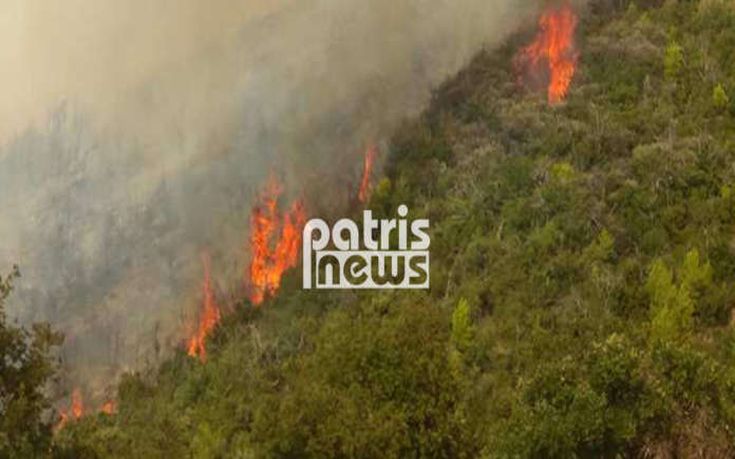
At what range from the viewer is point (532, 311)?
377 feet

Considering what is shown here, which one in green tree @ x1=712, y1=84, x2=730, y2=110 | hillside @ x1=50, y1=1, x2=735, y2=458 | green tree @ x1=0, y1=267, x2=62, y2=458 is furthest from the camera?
green tree @ x1=712, y1=84, x2=730, y2=110

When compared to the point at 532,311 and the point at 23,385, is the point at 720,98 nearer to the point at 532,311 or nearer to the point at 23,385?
the point at 532,311

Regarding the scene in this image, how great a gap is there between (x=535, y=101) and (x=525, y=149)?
26.4m

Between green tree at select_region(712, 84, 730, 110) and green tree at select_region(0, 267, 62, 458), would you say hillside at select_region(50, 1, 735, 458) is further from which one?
green tree at select_region(0, 267, 62, 458)

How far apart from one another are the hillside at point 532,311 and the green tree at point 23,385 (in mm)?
2291

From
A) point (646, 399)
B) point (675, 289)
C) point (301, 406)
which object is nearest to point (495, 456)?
point (646, 399)

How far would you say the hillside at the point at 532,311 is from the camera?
3594 centimetres

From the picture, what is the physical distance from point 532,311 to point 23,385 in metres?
94.2

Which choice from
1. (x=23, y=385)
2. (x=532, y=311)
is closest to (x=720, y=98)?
(x=532, y=311)

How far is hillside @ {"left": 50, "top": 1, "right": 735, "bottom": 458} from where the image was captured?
3594cm

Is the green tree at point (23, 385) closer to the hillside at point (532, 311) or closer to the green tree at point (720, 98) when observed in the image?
the hillside at point (532, 311)

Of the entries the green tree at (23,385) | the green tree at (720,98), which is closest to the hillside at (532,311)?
the green tree at (720,98)

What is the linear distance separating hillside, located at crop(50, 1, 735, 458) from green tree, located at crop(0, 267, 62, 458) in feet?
7.52

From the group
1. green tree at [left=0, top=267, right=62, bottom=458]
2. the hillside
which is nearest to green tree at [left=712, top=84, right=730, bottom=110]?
the hillside
